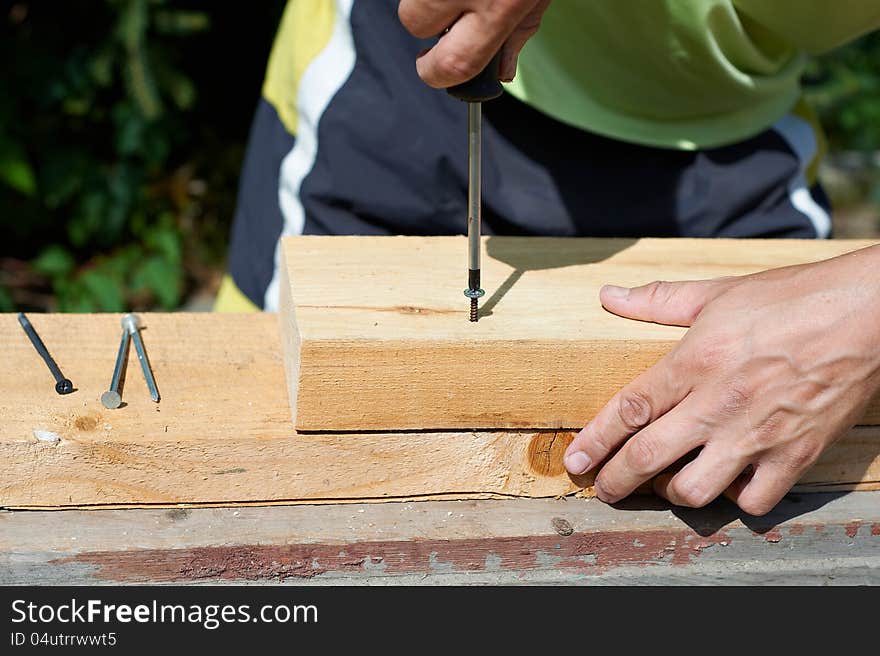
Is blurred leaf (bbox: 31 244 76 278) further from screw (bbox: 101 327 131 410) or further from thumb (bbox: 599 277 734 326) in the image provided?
thumb (bbox: 599 277 734 326)

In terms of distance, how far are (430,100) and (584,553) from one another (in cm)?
75

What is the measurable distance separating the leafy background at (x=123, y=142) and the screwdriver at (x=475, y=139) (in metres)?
1.91

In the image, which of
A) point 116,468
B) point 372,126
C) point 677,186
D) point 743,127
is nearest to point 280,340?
point 116,468

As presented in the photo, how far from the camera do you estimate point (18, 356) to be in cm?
131

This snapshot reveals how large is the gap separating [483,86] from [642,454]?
0.47 metres

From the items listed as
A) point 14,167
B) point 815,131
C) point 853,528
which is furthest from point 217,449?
point 14,167

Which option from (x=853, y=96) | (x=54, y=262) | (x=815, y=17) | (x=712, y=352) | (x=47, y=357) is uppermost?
(x=815, y=17)

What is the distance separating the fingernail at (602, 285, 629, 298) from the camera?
1278mm

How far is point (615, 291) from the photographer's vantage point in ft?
4.23

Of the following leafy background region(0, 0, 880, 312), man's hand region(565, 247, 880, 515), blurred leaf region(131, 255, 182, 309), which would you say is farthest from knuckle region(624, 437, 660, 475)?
blurred leaf region(131, 255, 182, 309)

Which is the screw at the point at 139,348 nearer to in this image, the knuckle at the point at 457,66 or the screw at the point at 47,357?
the screw at the point at 47,357

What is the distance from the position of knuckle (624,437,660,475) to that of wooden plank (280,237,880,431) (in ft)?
0.23

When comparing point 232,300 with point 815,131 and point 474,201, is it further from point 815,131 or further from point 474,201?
point 815,131

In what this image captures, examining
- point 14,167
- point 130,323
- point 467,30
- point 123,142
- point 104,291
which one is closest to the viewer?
point 467,30
